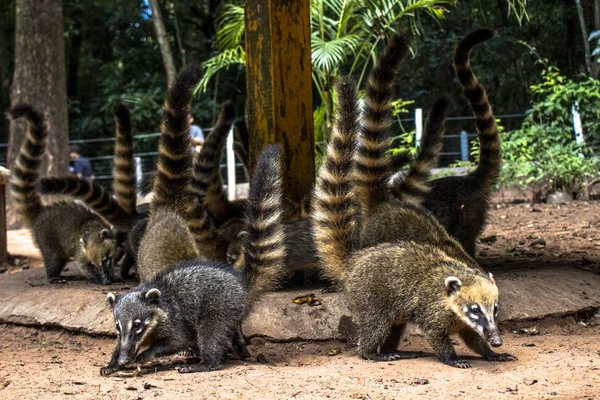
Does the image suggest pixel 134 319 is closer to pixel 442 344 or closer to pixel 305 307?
pixel 305 307

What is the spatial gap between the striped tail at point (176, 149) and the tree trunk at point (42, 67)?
9234mm

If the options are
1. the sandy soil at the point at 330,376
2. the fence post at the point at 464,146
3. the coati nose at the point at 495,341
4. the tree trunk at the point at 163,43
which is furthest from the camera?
the tree trunk at the point at 163,43

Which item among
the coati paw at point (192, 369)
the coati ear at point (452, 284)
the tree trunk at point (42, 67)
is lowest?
the coati paw at point (192, 369)

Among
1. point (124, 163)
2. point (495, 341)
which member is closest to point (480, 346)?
point (495, 341)

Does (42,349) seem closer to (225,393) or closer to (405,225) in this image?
(225,393)

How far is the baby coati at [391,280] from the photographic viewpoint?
5.09m

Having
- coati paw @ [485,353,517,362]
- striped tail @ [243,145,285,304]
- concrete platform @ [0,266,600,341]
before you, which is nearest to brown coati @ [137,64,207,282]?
concrete platform @ [0,266,600,341]

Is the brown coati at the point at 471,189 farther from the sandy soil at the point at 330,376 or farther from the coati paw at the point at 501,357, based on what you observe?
the coati paw at the point at 501,357

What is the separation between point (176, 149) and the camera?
699 centimetres

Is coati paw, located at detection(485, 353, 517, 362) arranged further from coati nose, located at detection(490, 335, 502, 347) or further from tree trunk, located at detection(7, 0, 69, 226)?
tree trunk, located at detection(7, 0, 69, 226)

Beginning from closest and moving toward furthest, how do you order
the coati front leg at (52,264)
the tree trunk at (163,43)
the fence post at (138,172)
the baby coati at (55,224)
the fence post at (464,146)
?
the baby coati at (55,224), the coati front leg at (52,264), the fence post at (138,172), the fence post at (464,146), the tree trunk at (163,43)

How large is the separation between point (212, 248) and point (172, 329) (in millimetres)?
2301

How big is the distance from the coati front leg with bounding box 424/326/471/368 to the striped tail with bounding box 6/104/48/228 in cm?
549

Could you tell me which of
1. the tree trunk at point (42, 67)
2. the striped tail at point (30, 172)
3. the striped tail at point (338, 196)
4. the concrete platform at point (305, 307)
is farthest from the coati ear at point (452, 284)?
the tree trunk at point (42, 67)
